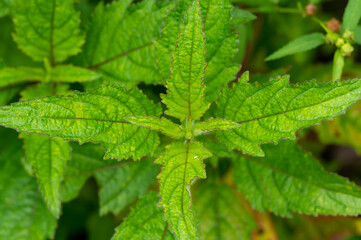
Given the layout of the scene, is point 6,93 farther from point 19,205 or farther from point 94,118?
point 94,118

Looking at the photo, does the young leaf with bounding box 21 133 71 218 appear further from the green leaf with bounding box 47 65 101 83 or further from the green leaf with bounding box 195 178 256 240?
the green leaf with bounding box 195 178 256 240

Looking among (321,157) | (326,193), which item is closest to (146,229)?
(326,193)

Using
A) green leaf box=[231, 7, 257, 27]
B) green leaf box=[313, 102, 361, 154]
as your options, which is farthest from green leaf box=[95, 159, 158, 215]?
green leaf box=[313, 102, 361, 154]

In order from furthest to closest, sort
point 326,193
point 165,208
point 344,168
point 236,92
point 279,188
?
point 344,168 < point 279,188 < point 326,193 < point 236,92 < point 165,208

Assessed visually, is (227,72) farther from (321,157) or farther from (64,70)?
(321,157)

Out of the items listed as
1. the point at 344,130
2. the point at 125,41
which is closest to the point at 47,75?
the point at 125,41

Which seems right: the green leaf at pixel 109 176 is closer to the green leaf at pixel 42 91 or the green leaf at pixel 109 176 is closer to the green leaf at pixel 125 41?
Result: the green leaf at pixel 42 91
